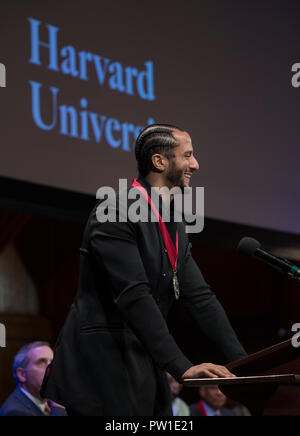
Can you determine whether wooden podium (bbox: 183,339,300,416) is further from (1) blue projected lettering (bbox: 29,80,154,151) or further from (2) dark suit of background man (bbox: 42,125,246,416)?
(1) blue projected lettering (bbox: 29,80,154,151)

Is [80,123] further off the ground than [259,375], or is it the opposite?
[80,123]

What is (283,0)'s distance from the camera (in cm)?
582

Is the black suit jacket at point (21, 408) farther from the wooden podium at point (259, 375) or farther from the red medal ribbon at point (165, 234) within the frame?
the wooden podium at point (259, 375)

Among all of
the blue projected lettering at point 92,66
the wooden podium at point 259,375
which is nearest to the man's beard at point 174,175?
the wooden podium at point 259,375

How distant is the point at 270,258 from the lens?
6.40 ft

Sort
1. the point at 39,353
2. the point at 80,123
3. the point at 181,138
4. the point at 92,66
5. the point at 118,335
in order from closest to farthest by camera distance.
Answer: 1. the point at 118,335
2. the point at 181,138
3. the point at 39,353
4. the point at 80,123
5. the point at 92,66

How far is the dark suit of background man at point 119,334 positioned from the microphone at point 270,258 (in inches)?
9.2

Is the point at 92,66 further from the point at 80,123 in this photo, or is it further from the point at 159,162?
the point at 159,162

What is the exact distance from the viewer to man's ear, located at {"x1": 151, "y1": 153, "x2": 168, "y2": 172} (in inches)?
83.9

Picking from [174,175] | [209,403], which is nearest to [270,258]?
[174,175]

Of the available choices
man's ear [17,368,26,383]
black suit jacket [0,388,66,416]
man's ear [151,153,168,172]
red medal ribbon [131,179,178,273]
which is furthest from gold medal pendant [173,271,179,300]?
man's ear [17,368,26,383]

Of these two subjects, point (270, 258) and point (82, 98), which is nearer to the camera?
point (270, 258)

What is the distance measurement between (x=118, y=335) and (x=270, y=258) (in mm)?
469

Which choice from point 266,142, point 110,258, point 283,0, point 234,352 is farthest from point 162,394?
point 283,0
